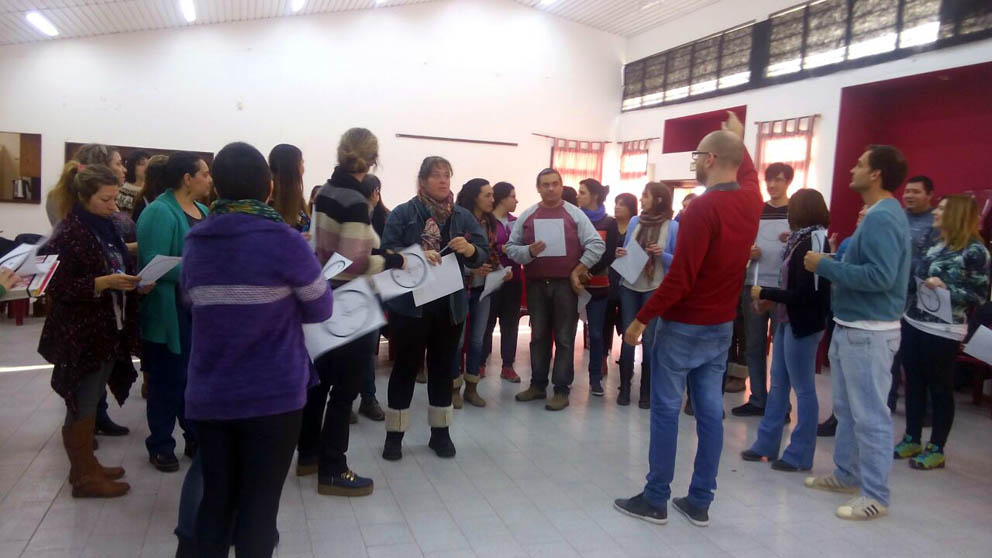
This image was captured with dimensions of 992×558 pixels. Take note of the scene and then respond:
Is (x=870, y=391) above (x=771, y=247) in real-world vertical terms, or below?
below

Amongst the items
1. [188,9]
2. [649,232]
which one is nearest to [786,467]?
[649,232]

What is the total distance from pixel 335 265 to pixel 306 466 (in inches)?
48.6

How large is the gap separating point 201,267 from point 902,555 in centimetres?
289

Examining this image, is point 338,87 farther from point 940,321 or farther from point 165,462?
point 940,321

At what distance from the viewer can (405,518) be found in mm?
2879

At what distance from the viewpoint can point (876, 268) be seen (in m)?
2.87

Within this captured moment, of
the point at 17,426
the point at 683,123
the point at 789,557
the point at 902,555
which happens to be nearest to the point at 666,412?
the point at 789,557

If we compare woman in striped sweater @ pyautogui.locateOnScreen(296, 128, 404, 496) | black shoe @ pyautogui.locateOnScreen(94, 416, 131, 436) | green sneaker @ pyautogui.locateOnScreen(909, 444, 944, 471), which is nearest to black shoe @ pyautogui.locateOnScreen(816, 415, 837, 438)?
green sneaker @ pyautogui.locateOnScreen(909, 444, 944, 471)

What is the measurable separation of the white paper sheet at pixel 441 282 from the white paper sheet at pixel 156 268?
108 centimetres

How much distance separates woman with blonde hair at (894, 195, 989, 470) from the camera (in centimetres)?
370

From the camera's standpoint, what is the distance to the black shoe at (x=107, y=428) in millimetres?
3754

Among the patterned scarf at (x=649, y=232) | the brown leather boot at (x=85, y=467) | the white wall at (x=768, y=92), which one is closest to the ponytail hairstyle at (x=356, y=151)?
the brown leather boot at (x=85, y=467)

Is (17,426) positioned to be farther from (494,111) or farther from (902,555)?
(494,111)

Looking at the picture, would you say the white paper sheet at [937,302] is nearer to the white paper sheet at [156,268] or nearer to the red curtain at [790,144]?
the red curtain at [790,144]
